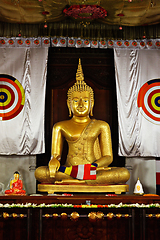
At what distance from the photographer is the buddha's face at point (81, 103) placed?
17.3 ft

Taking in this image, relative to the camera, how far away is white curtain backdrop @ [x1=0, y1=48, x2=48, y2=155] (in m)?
5.24

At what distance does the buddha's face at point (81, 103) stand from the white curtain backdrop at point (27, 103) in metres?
0.47

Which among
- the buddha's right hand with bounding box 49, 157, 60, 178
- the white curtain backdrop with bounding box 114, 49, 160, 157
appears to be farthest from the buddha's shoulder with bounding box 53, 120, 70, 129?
the white curtain backdrop with bounding box 114, 49, 160, 157

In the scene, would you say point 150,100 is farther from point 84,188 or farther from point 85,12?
point 84,188

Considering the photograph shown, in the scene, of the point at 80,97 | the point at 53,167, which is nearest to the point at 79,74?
the point at 80,97

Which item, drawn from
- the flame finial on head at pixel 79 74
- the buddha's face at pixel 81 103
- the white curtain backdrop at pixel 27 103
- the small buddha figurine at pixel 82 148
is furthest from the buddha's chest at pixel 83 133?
the flame finial on head at pixel 79 74

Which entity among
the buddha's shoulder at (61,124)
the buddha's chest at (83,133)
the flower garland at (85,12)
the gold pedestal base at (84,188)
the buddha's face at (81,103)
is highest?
the flower garland at (85,12)

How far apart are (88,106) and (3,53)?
1.56m

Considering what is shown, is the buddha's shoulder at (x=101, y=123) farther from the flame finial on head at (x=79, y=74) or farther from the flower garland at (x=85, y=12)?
the flower garland at (x=85, y=12)

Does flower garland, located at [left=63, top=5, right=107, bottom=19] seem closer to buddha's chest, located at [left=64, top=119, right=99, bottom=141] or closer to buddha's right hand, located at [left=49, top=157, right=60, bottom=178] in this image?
buddha's chest, located at [left=64, top=119, right=99, bottom=141]

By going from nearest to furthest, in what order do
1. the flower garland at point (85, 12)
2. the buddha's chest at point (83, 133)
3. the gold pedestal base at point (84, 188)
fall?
the gold pedestal base at point (84, 188), the flower garland at point (85, 12), the buddha's chest at point (83, 133)

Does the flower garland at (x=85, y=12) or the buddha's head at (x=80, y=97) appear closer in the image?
the flower garland at (x=85, y=12)

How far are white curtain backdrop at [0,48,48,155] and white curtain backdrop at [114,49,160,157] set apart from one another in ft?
3.88
